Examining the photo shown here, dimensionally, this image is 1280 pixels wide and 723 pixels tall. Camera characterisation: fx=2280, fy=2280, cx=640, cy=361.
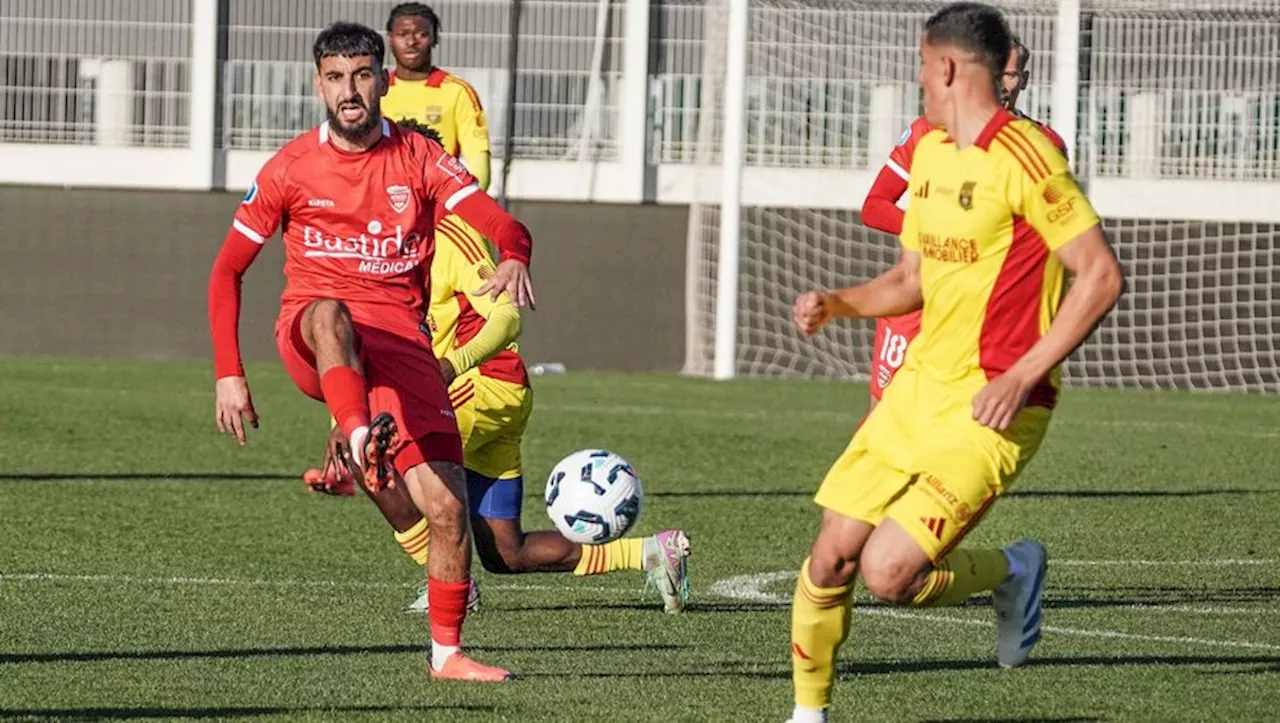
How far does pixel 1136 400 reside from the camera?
20406 millimetres

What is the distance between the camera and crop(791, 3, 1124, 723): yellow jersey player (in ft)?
17.8

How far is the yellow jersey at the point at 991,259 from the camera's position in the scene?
5.49m

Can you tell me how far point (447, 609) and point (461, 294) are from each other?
2.19 meters

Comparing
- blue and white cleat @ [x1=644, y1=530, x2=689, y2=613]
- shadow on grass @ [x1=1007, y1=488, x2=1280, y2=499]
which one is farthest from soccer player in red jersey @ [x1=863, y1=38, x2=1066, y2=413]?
shadow on grass @ [x1=1007, y1=488, x2=1280, y2=499]

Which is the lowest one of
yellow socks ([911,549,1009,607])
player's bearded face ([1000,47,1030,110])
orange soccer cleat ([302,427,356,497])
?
yellow socks ([911,549,1009,607])

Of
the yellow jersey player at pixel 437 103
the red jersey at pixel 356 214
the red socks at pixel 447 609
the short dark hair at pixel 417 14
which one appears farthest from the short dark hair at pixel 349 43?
the yellow jersey player at pixel 437 103

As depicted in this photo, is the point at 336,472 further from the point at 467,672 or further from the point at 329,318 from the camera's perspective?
the point at 467,672

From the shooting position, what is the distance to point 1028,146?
5.51 metres

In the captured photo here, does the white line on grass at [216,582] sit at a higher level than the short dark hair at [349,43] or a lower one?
lower

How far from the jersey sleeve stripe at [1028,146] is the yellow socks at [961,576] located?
3.29 feet

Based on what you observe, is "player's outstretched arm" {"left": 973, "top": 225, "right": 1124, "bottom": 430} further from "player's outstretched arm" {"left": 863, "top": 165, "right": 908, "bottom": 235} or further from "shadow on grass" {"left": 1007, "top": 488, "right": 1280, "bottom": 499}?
"shadow on grass" {"left": 1007, "top": 488, "right": 1280, "bottom": 499}

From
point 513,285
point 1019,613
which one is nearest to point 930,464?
point 1019,613

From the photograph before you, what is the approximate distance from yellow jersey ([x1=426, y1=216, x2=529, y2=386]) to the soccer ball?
437mm

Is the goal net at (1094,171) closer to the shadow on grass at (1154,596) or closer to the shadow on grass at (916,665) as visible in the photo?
the shadow on grass at (1154,596)
